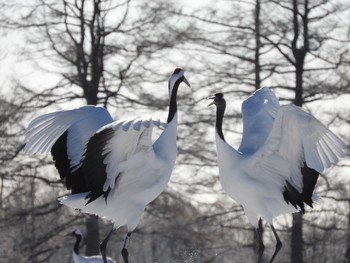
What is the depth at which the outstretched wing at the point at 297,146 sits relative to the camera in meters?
10.2

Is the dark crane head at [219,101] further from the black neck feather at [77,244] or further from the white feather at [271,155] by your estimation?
the black neck feather at [77,244]

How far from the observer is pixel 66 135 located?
11820mm

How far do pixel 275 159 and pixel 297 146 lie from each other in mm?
351

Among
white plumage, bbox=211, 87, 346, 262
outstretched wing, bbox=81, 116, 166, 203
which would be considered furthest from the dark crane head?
outstretched wing, bbox=81, 116, 166, 203

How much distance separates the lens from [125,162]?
35.5 feet

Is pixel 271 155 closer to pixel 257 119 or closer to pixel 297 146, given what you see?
pixel 297 146

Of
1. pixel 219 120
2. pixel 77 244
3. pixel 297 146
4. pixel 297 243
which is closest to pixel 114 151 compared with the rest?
pixel 219 120

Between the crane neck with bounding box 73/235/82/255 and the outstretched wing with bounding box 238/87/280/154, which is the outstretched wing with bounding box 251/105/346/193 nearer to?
the outstretched wing with bounding box 238/87/280/154

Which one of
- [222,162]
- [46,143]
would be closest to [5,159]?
[46,143]

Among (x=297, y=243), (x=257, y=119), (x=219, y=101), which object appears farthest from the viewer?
(x=297, y=243)

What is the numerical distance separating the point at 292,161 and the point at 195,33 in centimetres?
1003

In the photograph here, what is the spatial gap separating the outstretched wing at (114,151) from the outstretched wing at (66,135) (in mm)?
743

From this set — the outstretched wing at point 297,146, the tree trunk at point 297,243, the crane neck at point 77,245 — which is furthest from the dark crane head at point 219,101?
the tree trunk at point 297,243

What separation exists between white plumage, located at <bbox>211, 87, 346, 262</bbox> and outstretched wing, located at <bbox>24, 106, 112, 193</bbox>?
131cm
